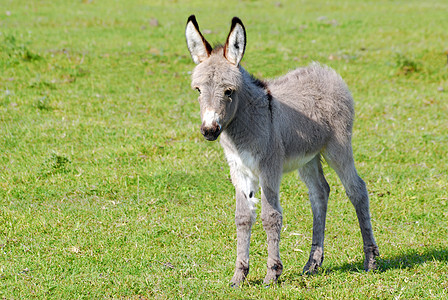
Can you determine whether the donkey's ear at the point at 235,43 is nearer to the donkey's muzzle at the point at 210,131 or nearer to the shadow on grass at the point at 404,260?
the donkey's muzzle at the point at 210,131

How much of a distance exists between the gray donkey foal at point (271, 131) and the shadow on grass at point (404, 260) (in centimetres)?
17

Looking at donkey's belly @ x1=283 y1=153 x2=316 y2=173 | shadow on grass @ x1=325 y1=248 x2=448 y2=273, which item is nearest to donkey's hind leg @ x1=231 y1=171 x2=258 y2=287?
donkey's belly @ x1=283 y1=153 x2=316 y2=173

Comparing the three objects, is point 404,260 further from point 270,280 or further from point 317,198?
point 270,280

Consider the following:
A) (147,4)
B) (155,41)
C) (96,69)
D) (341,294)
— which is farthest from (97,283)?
(147,4)

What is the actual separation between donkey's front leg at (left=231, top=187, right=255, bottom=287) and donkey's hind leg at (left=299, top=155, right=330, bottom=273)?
1052mm

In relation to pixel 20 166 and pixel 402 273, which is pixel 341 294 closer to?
pixel 402 273

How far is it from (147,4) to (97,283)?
73.4 feet

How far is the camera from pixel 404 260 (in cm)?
702

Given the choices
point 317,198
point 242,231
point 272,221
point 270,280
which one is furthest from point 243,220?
point 317,198

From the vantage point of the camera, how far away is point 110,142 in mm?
10742

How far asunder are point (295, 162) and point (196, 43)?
192 centimetres

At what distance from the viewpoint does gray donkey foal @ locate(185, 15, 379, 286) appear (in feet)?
18.9

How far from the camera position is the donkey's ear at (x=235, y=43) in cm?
570

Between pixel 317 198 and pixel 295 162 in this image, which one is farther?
pixel 317 198
